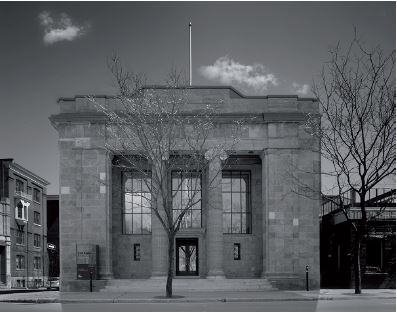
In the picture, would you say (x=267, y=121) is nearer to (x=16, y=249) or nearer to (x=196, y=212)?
(x=196, y=212)

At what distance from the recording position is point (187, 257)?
133ft

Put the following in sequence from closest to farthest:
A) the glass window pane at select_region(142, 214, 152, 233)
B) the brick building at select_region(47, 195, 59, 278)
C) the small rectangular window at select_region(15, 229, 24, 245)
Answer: the glass window pane at select_region(142, 214, 152, 233)
the small rectangular window at select_region(15, 229, 24, 245)
the brick building at select_region(47, 195, 59, 278)

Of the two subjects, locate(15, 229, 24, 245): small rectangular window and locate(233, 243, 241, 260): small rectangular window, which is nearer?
locate(233, 243, 241, 260): small rectangular window

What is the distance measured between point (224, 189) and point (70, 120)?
11.2 meters

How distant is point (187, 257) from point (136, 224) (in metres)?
4.10

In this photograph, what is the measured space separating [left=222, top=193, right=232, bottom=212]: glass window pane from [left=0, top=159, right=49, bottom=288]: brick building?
→ 3464cm

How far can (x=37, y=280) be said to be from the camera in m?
75.8

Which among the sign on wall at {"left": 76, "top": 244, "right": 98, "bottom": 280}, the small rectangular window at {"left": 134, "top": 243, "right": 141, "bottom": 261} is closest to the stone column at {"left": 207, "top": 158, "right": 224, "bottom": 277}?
the small rectangular window at {"left": 134, "top": 243, "right": 141, "bottom": 261}

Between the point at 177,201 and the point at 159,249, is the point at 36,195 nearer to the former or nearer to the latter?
the point at 177,201

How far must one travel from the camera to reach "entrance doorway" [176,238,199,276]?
40125 millimetres

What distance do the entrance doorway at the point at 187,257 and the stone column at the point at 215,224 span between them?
3.34m

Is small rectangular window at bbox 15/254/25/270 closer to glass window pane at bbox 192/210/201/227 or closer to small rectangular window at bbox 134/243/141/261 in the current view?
small rectangular window at bbox 134/243/141/261

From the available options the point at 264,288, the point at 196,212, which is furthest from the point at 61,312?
Answer: the point at 196,212

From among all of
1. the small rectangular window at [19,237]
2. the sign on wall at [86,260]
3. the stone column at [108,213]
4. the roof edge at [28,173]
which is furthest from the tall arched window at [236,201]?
the small rectangular window at [19,237]
